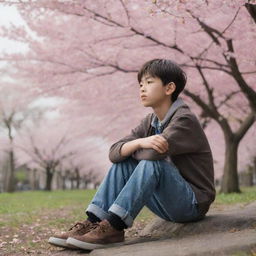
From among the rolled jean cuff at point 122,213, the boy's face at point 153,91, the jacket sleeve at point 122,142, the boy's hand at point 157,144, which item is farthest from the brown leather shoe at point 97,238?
the boy's face at point 153,91

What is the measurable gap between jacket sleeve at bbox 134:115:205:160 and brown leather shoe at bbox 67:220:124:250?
57 cm

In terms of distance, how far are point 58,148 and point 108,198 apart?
1020 inches

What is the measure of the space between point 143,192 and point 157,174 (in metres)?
0.16

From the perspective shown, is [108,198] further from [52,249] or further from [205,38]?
[205,38]

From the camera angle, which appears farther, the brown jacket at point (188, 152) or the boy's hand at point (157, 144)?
the brown jacket at point (188, 152)

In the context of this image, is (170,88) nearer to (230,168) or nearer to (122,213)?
(122,213)

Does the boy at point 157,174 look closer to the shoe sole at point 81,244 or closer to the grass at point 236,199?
the shoe sole at point 81,244

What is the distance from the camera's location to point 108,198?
328 centimetres

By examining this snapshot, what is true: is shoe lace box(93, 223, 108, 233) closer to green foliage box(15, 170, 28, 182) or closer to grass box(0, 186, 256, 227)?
grass box(0, 186, 256, 227)

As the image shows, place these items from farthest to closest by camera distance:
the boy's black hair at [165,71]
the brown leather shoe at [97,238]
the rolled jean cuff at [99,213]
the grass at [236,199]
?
1. the grass at [236,199]
2. the boy's black hair at [165,71]
3. the rolled jean cuff at [99,213]
4. the brown leather shoe at [97,238]

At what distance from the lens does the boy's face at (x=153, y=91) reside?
11.2 ft

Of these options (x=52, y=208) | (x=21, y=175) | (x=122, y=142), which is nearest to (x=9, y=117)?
(x=52, y=208)

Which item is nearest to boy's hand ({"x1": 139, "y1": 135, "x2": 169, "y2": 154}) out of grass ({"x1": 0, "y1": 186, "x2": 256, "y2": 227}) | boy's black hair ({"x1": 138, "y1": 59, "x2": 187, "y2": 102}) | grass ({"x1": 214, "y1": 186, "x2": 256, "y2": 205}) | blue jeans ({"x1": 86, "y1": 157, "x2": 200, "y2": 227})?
blue jeans ({"x1": 86, "y1": 157, "x2": 200, "y2": 227})

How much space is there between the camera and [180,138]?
3.17 metres
